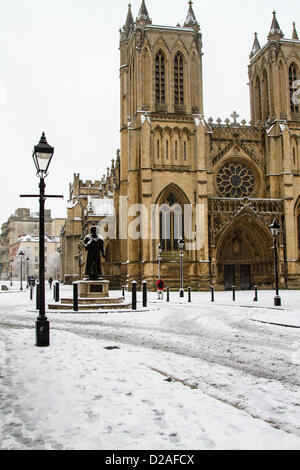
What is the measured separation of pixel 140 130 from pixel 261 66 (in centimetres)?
1509

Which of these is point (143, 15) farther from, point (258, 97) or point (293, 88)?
point (293, 88)

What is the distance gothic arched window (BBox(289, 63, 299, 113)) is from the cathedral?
91 mm

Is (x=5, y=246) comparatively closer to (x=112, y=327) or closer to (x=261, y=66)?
(x=261, y=66)

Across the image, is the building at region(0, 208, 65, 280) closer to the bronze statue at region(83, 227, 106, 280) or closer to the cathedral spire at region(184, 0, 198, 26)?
the cathedral spire at region(184, 0, 198, 26)

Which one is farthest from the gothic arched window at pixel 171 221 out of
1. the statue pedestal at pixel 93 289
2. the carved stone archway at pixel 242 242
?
the statue pedestal at pixel 93 289

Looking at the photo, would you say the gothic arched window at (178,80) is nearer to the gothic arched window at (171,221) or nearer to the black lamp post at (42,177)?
the gothic arched window at (171,221)

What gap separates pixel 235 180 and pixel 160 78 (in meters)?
11.0

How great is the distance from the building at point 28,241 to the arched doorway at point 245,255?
64.6 meters

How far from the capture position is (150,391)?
16.6 ft

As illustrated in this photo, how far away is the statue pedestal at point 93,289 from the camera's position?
17938 mm

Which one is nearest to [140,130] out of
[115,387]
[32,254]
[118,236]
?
[118,236]

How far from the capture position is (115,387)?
17.1 feet

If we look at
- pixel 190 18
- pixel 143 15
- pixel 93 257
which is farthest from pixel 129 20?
pixel 93 257

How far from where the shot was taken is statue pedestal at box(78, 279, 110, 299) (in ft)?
58.9
